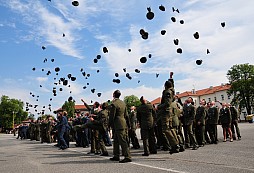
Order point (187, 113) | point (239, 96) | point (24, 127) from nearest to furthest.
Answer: point (187, 113), point (24, 127), point (239, 96)

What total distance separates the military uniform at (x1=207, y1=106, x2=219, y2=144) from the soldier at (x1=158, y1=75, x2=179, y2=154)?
4.69m

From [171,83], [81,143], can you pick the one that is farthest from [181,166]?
[81,143]

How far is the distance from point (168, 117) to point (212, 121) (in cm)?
498

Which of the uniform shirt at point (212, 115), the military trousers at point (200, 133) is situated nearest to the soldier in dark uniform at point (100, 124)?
the military trousers at point (200, 133)

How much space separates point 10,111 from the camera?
421ft

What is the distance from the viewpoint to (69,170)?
7180 millimetres

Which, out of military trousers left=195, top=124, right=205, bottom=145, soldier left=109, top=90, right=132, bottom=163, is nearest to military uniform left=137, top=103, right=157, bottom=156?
soldier left=109, top=90, right=132, bottom=163

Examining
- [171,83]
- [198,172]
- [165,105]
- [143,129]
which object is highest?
[171,83]

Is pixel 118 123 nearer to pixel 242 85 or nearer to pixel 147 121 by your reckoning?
pixel 147 121

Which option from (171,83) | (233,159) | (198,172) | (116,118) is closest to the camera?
(198,172)

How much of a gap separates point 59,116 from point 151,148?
7.25m

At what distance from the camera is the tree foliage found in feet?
406

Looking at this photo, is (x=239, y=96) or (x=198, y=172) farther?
(x=239, y=96)

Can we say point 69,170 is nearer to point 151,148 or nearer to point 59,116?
point 151,148
